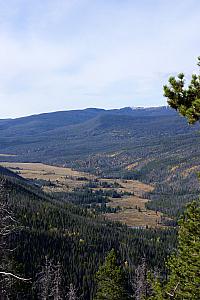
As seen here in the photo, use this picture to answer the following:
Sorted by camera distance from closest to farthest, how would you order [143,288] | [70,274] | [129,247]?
[143,288], [70,274], [129,247]

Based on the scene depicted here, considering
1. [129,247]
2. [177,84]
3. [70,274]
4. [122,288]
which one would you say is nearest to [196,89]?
[177,84]

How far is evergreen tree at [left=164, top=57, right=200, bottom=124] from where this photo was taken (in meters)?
18.7

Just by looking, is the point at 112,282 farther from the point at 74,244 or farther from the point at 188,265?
the point at 74,244

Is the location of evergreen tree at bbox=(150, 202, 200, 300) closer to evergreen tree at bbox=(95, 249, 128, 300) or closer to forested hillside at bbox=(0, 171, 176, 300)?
evergreen tree at bbox=(95, 249, 128, 300)

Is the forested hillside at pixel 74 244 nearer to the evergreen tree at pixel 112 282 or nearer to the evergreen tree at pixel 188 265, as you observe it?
the evergreen tree at pixel 112 282

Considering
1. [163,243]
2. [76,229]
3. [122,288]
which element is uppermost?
[122,288]

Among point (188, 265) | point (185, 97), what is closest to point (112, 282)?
point (188, 265)

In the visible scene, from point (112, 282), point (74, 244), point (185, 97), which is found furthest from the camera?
point (74, 244)

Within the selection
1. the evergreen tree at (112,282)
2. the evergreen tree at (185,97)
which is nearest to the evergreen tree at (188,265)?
the evergreen tree at (185,97)

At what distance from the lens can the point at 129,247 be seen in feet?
537

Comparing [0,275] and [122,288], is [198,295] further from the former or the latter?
[122,288]

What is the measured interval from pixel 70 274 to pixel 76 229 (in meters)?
49.2

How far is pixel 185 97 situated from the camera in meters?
19.5

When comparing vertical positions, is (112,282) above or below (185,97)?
below
